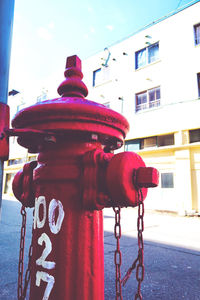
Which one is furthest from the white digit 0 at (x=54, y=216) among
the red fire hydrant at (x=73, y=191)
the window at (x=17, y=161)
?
the window at (x=17, y=161)

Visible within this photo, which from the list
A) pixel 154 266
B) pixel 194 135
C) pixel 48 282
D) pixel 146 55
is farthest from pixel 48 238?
pixel 146 55

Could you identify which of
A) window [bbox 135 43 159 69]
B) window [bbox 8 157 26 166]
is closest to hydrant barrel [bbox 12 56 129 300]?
window [bbox 135 43 159 69]

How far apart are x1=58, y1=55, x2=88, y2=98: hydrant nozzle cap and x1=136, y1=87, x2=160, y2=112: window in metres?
12.1

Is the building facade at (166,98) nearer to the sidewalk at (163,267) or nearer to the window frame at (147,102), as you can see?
the window frame at (147,102)

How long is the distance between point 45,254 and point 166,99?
1218 centimetres

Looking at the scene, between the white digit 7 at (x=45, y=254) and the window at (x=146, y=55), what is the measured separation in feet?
45.5

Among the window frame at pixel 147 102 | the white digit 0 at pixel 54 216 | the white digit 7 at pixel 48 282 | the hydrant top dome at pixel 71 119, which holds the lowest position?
the white digit 7 at pixel 48 282

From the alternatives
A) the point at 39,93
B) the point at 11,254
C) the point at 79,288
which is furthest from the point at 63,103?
the point at 39,93

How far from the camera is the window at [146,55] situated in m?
13.3

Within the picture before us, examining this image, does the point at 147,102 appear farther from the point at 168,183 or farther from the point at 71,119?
the point at 71,119

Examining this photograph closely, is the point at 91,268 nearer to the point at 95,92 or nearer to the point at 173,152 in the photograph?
the point at 173,152

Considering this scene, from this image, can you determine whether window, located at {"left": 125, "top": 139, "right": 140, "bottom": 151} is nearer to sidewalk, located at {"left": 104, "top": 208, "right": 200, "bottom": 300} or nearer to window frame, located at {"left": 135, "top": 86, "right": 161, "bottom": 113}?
window frame, located at {"left": 135, "top": 86, "right": 161, "bottom": 113}

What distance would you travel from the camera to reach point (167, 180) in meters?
11.6

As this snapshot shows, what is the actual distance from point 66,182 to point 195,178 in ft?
→ 35.3
